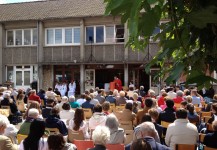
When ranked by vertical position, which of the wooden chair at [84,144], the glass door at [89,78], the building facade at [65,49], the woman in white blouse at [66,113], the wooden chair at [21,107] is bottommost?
the wooden chair at [21,107]

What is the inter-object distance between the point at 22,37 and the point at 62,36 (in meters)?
3.88

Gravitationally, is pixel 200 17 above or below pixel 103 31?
below

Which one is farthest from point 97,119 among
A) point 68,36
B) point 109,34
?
point 68,36

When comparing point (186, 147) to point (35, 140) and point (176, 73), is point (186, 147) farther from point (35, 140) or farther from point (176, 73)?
point (176, 73)

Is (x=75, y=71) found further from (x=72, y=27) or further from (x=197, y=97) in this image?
(x=197, y=97)

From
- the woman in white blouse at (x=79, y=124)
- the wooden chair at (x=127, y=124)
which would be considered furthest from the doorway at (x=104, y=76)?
the woman in white blouse at (x=79, y=124)

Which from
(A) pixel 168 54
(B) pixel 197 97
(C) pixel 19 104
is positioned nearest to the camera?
(A) pixel 168 54

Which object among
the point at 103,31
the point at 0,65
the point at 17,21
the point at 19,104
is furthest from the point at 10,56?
the point at 19,104

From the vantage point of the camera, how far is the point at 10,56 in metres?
30.3

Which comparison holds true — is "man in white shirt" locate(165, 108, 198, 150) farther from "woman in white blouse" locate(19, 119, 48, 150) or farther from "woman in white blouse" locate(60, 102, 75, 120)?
"woman in white blouse" locate(60, 102, 75, 120)

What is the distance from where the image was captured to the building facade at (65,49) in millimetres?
27422

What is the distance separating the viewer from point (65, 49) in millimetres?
28719

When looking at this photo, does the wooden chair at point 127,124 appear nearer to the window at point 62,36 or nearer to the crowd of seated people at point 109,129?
the crowd of seated people at point 109,129

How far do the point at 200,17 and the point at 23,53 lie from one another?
2983 cm
